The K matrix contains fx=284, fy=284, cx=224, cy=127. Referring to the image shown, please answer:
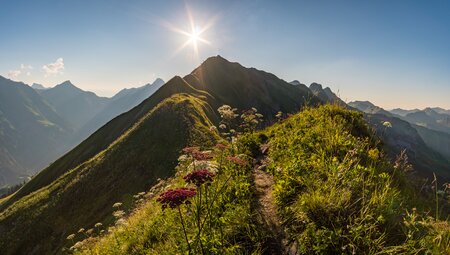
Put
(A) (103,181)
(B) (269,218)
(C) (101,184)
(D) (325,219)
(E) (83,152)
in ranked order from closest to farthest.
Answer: (D) (325,219) → (B) (269,218) → (C) (101,184) → (A) (103,181) → (E) (83,152)

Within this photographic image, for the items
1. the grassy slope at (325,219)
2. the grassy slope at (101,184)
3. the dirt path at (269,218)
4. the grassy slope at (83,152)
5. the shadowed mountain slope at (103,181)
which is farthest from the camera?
the grassy slope at (83,152)

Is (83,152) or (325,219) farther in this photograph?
(83,152)

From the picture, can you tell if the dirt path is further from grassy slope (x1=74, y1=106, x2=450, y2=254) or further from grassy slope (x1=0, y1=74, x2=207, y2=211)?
grassy slope (x1=0, y1=74, x2=207, y2=211)

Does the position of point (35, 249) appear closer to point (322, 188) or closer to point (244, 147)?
point (244, 147)

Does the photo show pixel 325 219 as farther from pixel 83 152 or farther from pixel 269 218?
pixel 83 152

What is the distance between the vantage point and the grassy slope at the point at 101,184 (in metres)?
36.4

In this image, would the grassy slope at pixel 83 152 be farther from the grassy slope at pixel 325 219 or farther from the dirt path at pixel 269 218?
the dirt path at pixel 269 218

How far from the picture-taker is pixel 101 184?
1620 inches

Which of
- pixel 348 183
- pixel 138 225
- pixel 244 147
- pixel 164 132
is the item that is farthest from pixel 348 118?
pixel 164 132

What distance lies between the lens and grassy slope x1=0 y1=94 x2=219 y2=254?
36.4 m

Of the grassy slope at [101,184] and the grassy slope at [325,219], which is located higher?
the grassy slope at [325,219]

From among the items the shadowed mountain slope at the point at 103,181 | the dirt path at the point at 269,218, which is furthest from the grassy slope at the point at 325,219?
the shadowed mountain slope at the point at 103,181

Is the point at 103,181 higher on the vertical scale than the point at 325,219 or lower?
lower

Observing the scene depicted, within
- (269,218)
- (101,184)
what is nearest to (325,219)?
(269,218)
